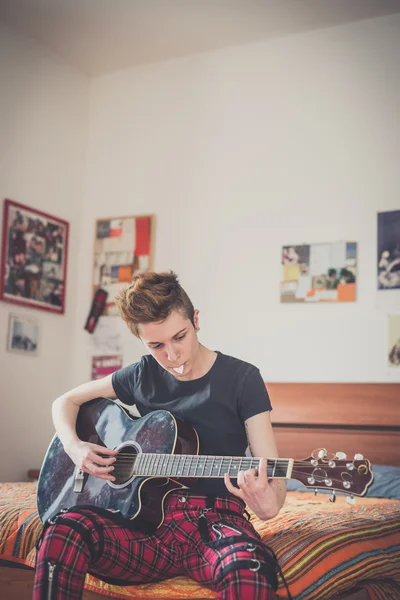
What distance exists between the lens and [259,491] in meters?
1.66

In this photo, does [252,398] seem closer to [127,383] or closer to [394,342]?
[127,383]

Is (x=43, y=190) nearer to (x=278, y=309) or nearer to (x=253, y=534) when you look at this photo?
(x=278, y=309)

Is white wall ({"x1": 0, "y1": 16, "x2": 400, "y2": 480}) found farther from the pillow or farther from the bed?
the bed

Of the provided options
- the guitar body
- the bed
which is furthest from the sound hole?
the bed

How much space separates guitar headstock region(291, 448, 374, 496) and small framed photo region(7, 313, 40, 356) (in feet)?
8.49

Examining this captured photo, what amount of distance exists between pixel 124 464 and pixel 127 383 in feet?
0.90

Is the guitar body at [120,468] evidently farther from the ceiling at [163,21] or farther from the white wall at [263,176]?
the ceiling at [163,21]

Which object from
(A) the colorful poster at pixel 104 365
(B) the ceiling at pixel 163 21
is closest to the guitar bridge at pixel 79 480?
(A) the colorful poster at pixel 104 365

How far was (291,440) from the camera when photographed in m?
3.66

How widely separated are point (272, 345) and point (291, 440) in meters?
0.51

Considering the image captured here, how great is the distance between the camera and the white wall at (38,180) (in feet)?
13.0

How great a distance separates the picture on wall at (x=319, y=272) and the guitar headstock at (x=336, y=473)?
2091 millimetres

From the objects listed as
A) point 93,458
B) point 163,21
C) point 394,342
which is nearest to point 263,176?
point 163,21

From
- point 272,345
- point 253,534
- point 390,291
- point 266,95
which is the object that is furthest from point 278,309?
point 253,534
